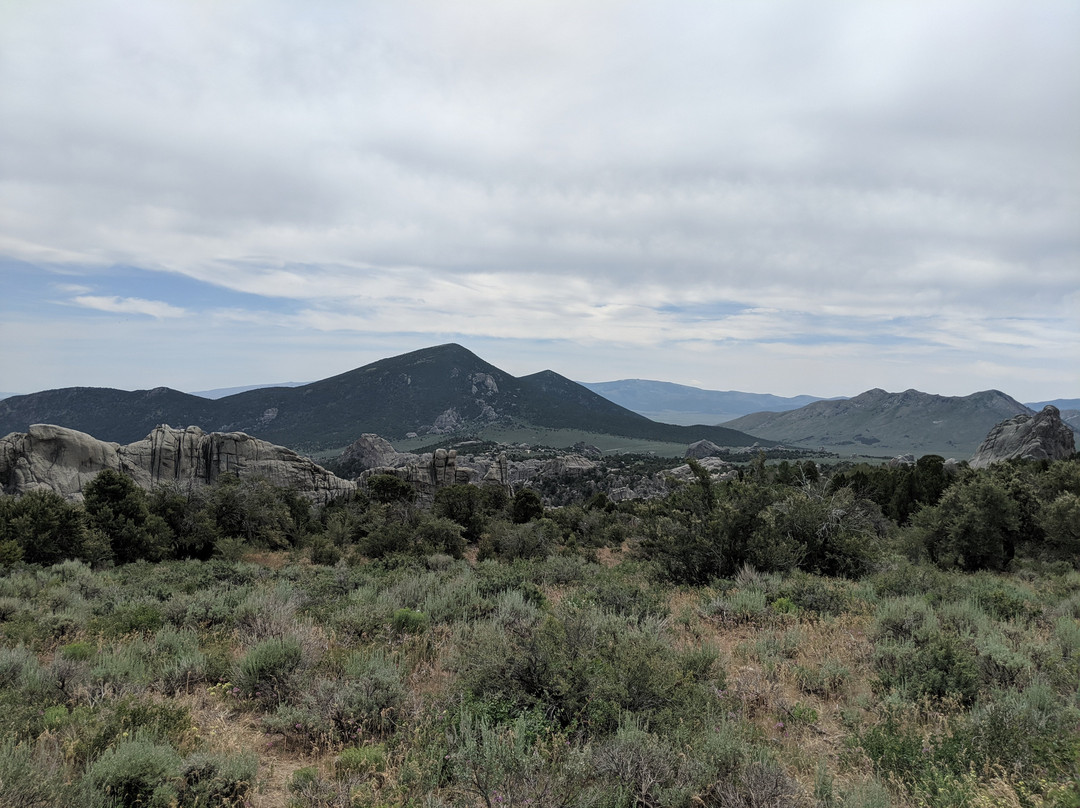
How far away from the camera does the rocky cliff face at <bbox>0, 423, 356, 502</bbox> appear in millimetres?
46250

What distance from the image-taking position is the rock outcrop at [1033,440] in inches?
2876

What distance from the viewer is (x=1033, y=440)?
243 feet

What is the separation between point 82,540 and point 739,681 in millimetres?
22039

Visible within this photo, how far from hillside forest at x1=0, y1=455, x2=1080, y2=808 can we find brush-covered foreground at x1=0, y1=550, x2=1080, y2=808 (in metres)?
0.03

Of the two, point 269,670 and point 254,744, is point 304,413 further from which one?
point 254,744

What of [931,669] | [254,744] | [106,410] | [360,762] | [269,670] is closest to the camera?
[360,762]

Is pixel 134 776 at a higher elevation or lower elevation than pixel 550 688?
higher

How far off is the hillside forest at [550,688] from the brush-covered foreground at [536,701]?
29 millimetres

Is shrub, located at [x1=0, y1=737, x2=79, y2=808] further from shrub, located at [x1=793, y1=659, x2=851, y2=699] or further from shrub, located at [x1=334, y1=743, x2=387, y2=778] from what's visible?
shrub, located at [x1=793, y1=659, x2=851, y2=699]

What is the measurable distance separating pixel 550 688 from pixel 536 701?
270mm

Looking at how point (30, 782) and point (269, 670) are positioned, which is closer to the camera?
point (30, 782)

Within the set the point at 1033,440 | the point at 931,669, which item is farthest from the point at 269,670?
the point at 1033,440

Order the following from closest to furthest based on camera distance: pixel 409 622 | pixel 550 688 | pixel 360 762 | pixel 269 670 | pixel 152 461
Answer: pixel 360 762 < pixel 550 688 < pixel 269 670 < pixel 409 622 < pixel 152 461

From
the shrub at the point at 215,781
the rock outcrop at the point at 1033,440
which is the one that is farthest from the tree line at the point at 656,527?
the rock outcrop at the point at 1033,440
